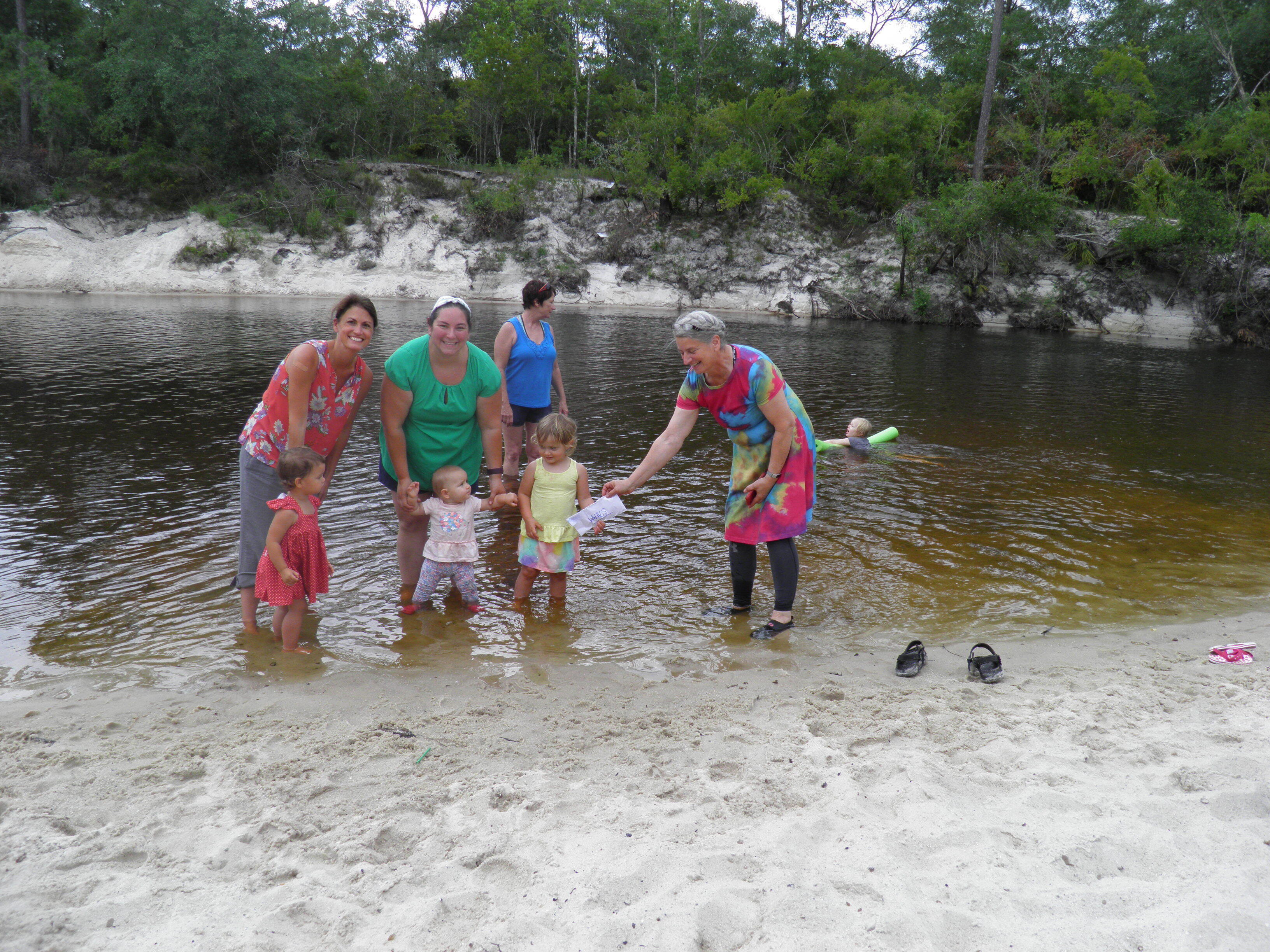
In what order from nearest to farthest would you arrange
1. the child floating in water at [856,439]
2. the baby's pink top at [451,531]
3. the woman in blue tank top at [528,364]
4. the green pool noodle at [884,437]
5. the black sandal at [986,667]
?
the black sandal at [986,667] → the baby's pink top at [451,531] → the woman in blue tank top at [528,364] → the child floating in water at [856,439] → the green pool noodle at [884,437]

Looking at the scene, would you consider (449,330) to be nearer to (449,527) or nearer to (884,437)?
(449,527)

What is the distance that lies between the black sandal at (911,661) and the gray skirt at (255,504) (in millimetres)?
3584

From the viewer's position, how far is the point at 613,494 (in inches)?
206

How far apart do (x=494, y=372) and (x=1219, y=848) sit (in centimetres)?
419

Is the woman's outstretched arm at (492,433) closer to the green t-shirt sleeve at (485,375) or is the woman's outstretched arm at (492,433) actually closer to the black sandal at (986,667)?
the green t-shirt sleeve at (485,375)

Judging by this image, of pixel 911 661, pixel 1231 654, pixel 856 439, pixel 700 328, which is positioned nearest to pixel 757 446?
pixel 700 328

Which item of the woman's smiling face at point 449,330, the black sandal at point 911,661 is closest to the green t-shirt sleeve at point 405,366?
the woman's smiling face at point 449,330

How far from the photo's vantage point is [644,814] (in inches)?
120

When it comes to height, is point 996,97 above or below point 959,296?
above

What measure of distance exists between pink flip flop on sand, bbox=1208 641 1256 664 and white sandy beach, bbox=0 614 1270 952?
24cm

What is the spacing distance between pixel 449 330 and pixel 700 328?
146 centimetres

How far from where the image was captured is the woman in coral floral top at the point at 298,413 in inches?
178

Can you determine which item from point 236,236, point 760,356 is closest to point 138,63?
point 236,236

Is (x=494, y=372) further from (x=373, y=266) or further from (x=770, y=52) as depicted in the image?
(x=770, y=52)
